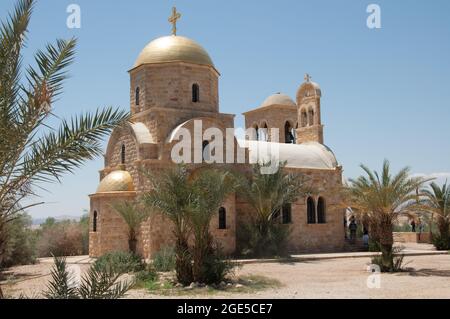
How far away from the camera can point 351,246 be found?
22406mm

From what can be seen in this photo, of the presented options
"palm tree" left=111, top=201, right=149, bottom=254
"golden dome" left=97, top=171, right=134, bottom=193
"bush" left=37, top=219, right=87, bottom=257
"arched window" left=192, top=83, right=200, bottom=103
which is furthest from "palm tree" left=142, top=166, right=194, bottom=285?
"bush" left=37, top=219, right=87, bottom=257

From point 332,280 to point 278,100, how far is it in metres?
17.6

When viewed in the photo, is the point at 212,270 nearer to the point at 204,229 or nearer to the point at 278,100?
the point at 204,229

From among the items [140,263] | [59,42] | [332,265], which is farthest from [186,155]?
[59,42]

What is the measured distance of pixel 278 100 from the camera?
28547 mm

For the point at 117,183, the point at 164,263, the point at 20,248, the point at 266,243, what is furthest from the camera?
the point at 117,183

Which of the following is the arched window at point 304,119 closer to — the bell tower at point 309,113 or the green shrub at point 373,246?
the bell tower at point 309,113

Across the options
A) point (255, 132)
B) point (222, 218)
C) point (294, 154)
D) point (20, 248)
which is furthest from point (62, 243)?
point (255, 132)

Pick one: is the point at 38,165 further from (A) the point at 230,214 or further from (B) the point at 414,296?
(A) the point at 230,214

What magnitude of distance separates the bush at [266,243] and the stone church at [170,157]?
26.1 inches

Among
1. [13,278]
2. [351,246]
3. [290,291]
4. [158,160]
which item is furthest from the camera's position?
[351,246]

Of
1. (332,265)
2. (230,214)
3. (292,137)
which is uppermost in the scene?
(292,137)

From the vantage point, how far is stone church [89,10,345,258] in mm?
17891

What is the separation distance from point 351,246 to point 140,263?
11807 mm
